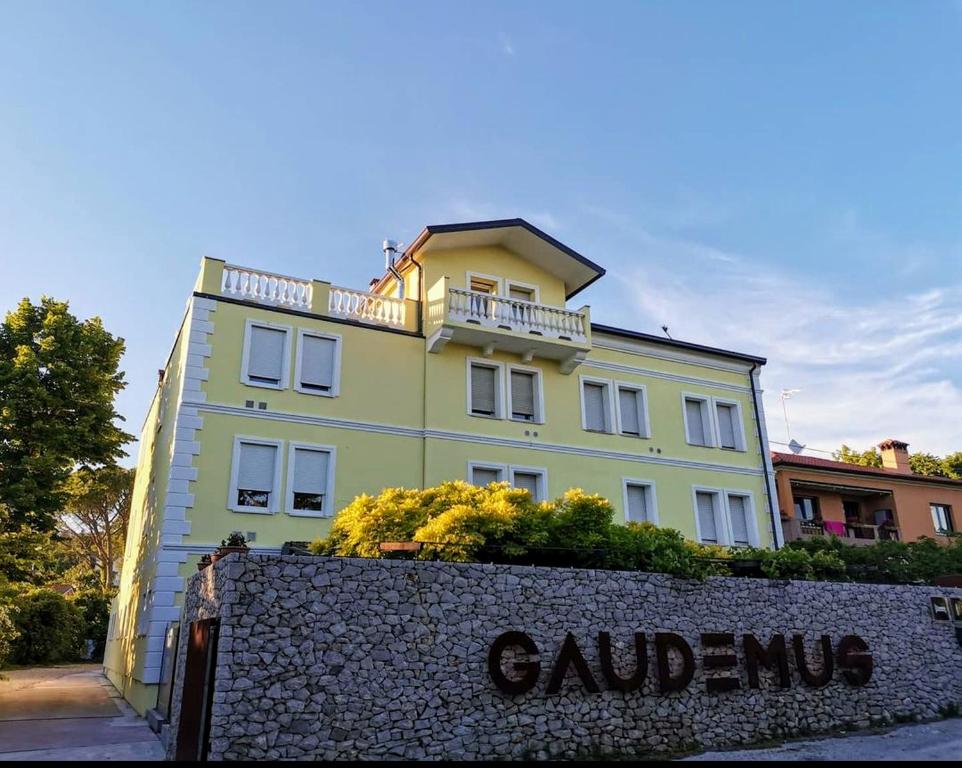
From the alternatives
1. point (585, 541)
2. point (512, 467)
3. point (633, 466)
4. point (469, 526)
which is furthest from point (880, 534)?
point (469, 526)

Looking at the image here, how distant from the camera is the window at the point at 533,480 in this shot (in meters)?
18.8

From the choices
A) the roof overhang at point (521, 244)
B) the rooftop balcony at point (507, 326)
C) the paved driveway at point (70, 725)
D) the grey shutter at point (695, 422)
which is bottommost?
the paved driveway at point (70, 725)

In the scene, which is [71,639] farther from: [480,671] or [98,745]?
[480,671]

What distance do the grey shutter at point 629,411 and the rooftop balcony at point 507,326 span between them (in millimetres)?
2049

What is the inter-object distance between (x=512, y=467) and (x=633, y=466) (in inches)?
151

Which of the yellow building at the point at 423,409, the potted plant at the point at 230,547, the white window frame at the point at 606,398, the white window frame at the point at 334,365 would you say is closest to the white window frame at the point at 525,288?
the yellow building at the point at 423,409

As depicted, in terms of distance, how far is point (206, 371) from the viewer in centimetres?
1608

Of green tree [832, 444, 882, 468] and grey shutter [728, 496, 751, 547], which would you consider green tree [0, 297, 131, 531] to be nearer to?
grey shutter [728, 496, 751, 547]

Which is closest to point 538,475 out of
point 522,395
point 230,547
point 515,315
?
point 522,395

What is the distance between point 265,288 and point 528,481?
8.03m

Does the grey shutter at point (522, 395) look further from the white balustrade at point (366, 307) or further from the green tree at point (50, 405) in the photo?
the green tree at point (50, 405)

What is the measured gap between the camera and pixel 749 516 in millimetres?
21719

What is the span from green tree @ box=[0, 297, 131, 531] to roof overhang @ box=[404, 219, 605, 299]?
873cm

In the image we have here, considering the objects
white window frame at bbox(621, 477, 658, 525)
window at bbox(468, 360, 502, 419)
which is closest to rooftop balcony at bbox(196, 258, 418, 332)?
Result: window at bbox(468, 360, 502, 419)
